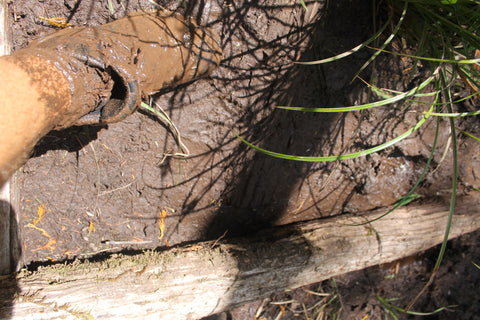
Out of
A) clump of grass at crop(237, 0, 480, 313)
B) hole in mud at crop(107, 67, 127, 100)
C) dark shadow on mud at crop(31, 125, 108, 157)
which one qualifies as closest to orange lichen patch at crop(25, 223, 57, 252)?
dark shadow on mud at crop(31, 125, 108, 157)

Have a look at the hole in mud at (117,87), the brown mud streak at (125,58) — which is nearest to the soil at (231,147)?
the brown mud streak at (125,58)

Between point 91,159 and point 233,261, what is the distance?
1.04 metres

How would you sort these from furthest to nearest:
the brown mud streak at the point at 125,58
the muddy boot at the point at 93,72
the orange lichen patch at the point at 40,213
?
the orange lichen patch at the point at 40,213, the brown mud streak at the point at 125,58, the muddy boot at the point at 93,72

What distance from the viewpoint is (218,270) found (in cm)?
175

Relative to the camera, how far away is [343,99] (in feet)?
6.62

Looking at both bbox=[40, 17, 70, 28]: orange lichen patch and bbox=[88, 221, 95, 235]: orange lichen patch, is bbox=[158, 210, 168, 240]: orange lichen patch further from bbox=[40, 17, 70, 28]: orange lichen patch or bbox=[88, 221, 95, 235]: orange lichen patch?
bbox=[40, 17, 70, 28]: orange lichen patch

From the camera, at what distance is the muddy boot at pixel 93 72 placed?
0.91 m

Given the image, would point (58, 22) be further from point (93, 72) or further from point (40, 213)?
point (40, 213)

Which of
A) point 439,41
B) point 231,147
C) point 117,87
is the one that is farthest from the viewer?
point 231,147

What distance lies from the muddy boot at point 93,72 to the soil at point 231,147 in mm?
163

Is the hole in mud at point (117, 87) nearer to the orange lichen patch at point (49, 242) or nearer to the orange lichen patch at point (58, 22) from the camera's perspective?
the orange lichen patch at point (58, 22)

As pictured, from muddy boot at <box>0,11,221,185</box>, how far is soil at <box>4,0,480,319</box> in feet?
0.54

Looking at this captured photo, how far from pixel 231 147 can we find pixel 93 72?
982 millimetres

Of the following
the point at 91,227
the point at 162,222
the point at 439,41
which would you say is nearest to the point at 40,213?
the point at 91,227
